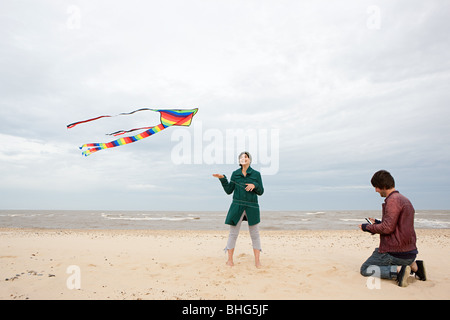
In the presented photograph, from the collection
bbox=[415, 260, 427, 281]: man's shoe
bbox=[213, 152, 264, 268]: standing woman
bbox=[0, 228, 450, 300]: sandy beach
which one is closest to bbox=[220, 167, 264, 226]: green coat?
bbox=[213, 152, 264, 268]: standing woman

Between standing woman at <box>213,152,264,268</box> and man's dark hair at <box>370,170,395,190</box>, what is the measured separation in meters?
2.10

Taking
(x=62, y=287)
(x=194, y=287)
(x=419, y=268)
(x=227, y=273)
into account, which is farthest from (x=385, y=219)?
(x=62, y=287)

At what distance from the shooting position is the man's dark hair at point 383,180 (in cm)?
499

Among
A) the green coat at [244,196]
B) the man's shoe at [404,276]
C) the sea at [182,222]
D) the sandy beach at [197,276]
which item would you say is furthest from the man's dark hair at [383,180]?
the sea at [182,222]

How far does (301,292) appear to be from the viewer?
4.52 m

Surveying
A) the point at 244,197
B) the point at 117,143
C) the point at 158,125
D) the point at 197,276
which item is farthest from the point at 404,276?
the point at 117,143

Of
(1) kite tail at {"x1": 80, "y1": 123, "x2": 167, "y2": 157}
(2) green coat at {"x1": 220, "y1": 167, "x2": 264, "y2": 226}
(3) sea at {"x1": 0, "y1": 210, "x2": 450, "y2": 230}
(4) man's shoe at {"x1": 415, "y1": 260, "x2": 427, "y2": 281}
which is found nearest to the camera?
(4) man's shoe at {"x1": 415, "y1": 260, "x2": 427, "y2": 281}

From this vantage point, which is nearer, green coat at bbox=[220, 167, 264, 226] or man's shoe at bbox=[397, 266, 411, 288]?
man's shoe at bbox=[397, 266, 411, 288]

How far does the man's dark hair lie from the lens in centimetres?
499

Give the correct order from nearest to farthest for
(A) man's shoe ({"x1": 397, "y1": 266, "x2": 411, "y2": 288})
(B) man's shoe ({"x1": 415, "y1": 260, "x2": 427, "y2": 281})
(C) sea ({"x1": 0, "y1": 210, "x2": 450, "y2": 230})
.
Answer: (A) man's shoe ({"x1": 397, "y1": 266, "x2": 411, "y2": 288})
(B) man's shoe ({"x1": 415, "y1": 260, "x2": 427, "y2": 281})
(C) sea ({"x1": 0, "y1": 210, "x2": 450, "y2": 230})

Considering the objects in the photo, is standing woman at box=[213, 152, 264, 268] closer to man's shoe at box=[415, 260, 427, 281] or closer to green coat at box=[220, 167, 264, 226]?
green coat at box=[220, 167, 264, 226]

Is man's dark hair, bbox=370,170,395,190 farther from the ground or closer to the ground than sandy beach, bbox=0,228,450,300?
farther from the ground
